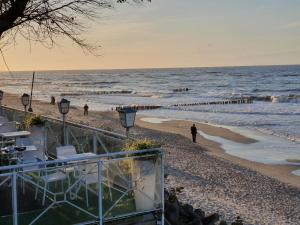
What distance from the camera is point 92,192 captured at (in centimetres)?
720

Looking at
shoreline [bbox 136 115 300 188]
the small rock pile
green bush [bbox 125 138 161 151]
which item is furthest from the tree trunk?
shoreline [bbox 136 115 300 188]

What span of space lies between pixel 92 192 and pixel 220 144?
710 inches

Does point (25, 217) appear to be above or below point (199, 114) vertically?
above

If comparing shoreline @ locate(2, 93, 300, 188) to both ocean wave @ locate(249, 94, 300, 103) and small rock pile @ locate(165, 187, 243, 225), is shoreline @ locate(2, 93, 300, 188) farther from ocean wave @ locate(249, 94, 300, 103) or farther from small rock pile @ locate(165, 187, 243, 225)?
ocean wave @ locate(249, 94, 300, 103)

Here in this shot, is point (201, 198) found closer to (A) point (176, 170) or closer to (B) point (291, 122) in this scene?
(A) point (176, 170)

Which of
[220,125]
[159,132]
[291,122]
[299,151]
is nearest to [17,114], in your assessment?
[299,151]

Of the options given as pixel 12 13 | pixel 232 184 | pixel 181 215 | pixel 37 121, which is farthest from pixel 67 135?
pixel 232 184

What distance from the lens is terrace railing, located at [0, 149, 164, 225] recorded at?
264 inches

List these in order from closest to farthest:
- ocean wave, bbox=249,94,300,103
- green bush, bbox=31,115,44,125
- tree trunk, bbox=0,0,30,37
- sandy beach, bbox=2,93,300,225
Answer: tree trunk, bbox=0,0,30,37, green bush, bbox=31,115,44,125, sandy beach, bbox=2,93,300,225, ocean wave, bbox=249,94,300,103

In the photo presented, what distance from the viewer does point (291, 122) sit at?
1330 inches

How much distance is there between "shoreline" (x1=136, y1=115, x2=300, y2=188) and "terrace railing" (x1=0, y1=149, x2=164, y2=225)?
1016 centimetres

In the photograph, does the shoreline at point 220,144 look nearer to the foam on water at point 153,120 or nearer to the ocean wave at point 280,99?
the foam on water at point 153,120

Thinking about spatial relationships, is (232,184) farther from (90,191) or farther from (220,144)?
(220,144)

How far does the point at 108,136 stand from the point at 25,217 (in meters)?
2.44
